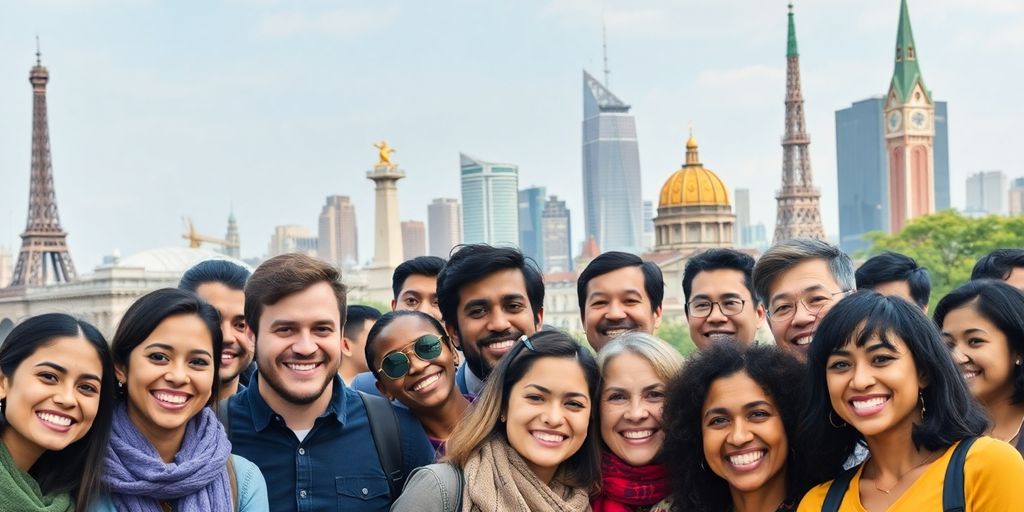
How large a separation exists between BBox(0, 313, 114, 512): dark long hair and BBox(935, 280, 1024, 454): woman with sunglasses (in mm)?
3649

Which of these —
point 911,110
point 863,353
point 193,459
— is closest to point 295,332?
point 193,459

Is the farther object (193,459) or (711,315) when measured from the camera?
(711,315)

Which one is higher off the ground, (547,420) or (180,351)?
(180,351)

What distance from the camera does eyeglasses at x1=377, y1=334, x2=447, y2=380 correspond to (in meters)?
6.20

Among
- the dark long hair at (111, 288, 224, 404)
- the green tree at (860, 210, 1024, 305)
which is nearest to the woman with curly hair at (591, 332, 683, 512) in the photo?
the dark long hair at (111, 288, 224, 404)

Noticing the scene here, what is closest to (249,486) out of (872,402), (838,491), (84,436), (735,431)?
(84,436)

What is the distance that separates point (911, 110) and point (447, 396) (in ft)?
283

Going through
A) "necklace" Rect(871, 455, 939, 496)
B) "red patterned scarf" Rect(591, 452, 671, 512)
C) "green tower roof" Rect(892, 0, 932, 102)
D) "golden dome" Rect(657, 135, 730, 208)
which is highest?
"green tower roof" Rect(892, 0, 932, 102)

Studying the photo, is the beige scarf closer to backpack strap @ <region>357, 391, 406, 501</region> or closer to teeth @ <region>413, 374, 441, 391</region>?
backpack strap @ <region>357, 391, 406, 501</region>

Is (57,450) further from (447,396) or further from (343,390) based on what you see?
(447,396)

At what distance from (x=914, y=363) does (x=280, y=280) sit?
269 centimetres

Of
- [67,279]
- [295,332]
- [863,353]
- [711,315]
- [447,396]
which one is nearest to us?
[863,353]

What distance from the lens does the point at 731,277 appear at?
7402mm

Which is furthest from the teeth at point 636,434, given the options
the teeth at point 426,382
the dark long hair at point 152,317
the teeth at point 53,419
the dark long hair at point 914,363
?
the teeth at point 53,419
